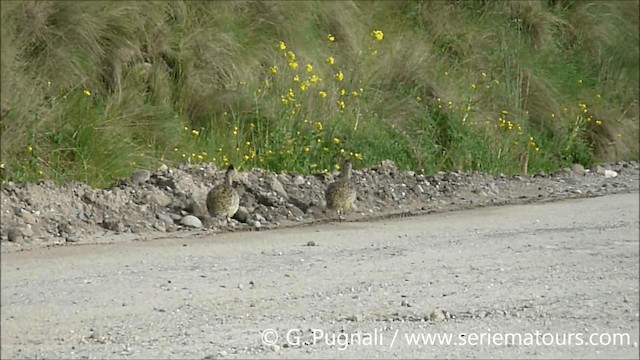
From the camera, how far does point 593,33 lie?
18219 millimetres

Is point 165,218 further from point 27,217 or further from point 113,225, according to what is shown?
point 27,217

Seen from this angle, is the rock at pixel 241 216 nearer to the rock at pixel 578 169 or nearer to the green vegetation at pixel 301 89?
the green vegetation at pixel 301 89

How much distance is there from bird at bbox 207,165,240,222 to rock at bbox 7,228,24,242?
1616mm

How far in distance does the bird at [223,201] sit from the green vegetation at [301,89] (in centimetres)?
114

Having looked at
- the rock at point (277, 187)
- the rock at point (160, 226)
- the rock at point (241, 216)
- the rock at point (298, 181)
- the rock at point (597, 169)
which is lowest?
the rock at point (597, 169)

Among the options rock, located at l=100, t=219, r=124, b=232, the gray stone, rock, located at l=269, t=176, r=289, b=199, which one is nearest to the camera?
the gray stone

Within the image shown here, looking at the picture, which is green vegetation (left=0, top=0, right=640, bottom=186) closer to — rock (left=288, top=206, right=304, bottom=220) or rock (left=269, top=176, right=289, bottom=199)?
rock (left=269, top=176, right=289, bottom=199)

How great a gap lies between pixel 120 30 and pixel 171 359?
6.82 meters

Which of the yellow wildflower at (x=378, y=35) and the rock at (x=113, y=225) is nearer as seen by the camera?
the rock at (x=113, y=225)

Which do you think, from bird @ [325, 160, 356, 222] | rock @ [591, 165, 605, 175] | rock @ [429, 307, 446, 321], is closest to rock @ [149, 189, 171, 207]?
bird @ [325, 160, 356, 222]

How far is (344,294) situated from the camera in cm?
738

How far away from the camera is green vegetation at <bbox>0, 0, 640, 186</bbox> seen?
11.1m

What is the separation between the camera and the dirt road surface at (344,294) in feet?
20.9

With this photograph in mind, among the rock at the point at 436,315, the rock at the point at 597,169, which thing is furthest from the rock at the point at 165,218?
the rock at the point at 597,169
